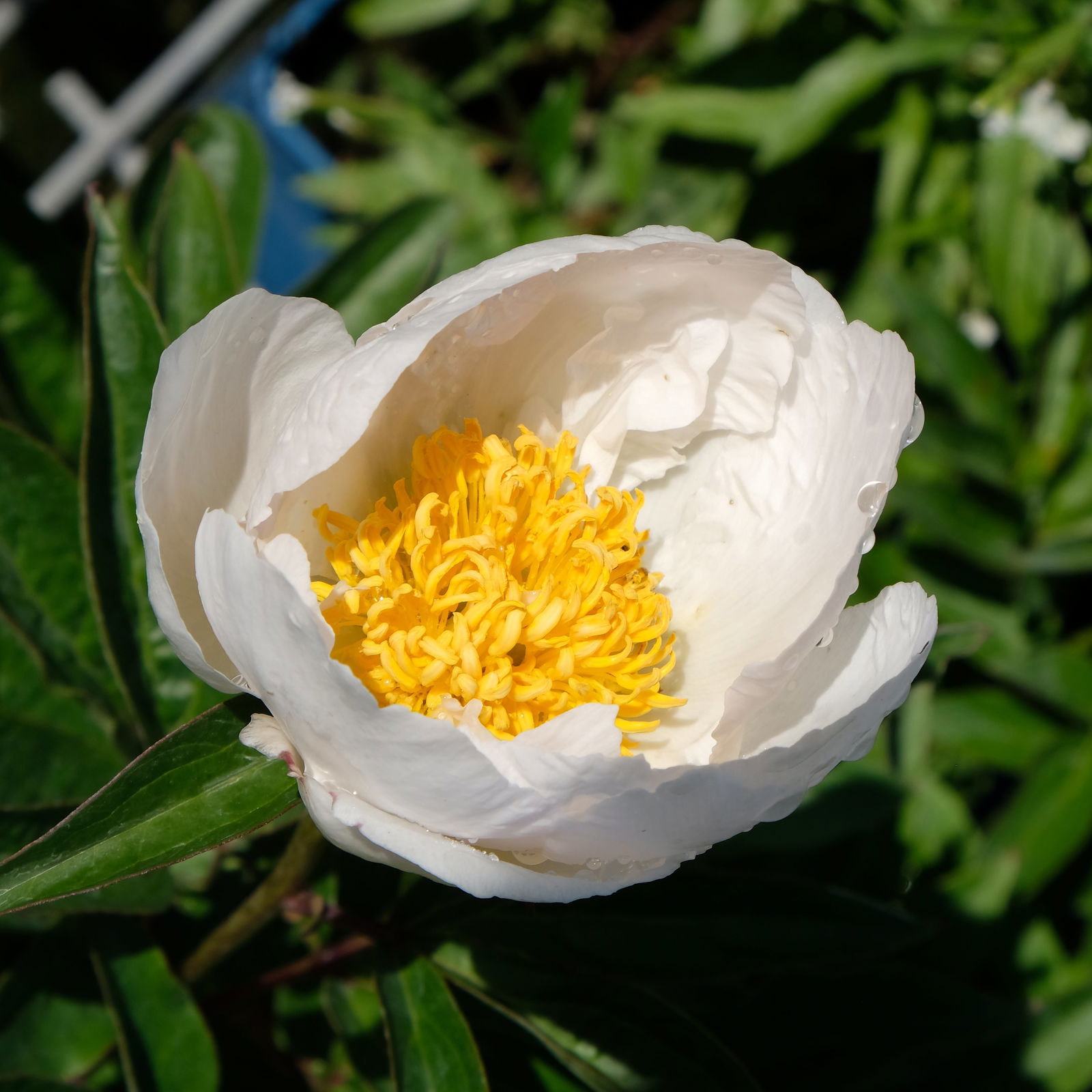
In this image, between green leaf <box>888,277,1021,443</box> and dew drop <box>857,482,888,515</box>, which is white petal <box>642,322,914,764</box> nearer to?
dew drop <box>857,482,888,515</box>

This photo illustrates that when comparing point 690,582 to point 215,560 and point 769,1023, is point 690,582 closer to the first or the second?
point 215,560

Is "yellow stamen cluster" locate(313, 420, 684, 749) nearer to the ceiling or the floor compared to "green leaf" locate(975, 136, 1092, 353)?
nearer to the ceiling

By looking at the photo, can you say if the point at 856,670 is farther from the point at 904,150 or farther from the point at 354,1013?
the point at 904,150

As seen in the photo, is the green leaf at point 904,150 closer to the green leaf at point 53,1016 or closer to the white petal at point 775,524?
the white petal at point 775,524

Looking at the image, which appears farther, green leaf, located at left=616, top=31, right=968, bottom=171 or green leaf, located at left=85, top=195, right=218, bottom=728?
green leaf, located at left=616, top=31, right=968, bottom=171

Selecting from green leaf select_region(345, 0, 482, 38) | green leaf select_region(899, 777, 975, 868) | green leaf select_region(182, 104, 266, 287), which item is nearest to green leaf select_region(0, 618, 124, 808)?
green leaf select_region(182, 104, 266, 287)

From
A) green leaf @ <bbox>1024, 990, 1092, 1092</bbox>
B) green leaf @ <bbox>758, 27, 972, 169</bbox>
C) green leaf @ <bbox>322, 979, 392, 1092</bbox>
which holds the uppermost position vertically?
green leaf @ <bbox>322, 979, 392, 1092</bbox>

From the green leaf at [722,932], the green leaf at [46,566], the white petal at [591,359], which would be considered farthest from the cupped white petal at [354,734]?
the green leaf at [46,566]
